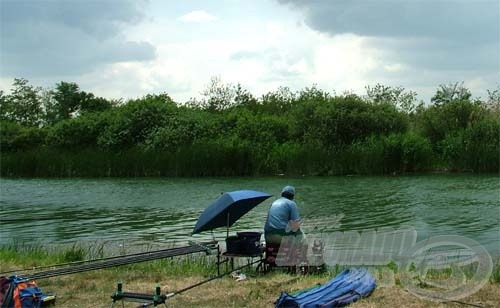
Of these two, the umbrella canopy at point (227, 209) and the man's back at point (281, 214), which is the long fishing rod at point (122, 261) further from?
the man's back at point (281, 214)

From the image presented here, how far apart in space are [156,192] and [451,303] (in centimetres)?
2250

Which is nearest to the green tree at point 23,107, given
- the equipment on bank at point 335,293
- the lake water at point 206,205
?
the lake water at point 206,205

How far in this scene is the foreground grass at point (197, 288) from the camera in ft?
23.1

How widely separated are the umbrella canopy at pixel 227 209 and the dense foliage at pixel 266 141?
27.3 meters

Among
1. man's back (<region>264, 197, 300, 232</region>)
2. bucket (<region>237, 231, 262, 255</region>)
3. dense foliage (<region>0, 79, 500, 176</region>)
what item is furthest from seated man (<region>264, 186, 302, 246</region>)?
dense foliage (<region>0, 79, 500, 176</region>)

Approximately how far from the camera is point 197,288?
312 inches

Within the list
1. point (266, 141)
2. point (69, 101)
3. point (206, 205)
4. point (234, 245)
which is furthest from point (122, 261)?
point (69, 101)

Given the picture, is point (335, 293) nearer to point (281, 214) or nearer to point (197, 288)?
point (197, 288)

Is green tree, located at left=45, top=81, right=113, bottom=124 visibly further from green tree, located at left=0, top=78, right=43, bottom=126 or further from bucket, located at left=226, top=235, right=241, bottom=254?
bucket, located at left=226, top=235, right=241, bottom=254

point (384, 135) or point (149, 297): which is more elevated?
point (384, 135)

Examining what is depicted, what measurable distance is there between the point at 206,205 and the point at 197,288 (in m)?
14.4

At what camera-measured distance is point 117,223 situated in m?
18.6

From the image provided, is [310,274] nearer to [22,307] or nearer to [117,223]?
[22,307]

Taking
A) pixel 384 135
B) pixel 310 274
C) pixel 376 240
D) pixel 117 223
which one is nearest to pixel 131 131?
pixel 384 135
